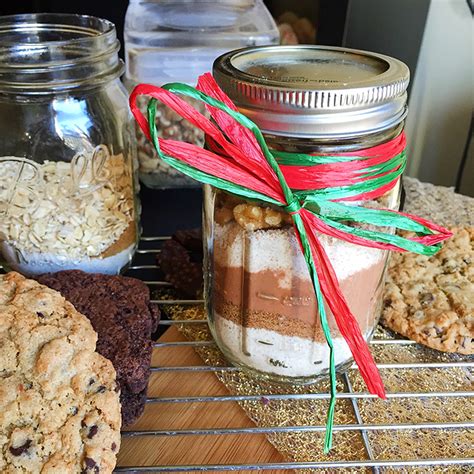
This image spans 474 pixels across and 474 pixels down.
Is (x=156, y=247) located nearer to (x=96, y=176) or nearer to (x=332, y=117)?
(x=96, y=176)

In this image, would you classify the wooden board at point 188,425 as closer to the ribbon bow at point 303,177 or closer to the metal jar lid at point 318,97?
the ribbon bow at point 303,177

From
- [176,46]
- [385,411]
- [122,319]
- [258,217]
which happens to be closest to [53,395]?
A: [122,319]

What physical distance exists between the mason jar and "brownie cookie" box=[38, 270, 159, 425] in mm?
89

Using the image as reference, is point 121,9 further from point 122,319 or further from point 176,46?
point 122,319

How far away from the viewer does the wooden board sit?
59cm

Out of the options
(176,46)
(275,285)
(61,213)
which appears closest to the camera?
(275,285)

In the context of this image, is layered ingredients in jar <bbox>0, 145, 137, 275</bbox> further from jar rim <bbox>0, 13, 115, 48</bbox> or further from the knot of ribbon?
the knot of ribbon

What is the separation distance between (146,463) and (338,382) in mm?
242

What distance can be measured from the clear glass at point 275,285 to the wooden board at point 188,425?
2.2 inches

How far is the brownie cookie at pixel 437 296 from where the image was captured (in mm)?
704

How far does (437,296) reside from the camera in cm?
75

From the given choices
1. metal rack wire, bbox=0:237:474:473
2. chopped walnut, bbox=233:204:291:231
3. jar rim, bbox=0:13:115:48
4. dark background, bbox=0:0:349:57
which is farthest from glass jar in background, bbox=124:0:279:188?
chopped walnut, bbox=233:204:291:231

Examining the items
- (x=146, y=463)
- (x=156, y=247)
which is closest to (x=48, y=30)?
(x=156, y=247)

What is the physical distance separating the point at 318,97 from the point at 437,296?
1.24 ft
